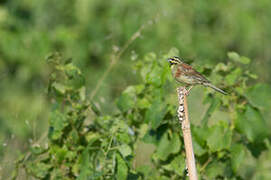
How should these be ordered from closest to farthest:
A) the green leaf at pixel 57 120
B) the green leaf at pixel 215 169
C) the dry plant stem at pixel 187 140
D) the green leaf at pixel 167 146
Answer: the dry plant stem at pixel 187 140 < the green leaf at pixel 57 120 < the green leaf at pixel 167 146 < the green leaf at pixel 215 169

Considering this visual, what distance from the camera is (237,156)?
→ 11.8ft

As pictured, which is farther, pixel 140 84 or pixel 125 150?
pixel 140 84

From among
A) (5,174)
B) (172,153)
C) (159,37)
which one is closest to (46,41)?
(159,37)

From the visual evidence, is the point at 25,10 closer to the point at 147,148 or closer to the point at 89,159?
the point at 147,148

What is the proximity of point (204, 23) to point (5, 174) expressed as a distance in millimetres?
6699

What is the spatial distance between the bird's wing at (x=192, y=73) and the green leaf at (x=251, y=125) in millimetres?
438

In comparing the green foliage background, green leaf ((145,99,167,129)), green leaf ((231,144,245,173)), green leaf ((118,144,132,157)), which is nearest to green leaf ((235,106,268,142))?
the green foliage background

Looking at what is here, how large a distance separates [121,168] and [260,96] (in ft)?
4.40

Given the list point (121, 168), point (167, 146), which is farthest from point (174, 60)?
point (121, 168)

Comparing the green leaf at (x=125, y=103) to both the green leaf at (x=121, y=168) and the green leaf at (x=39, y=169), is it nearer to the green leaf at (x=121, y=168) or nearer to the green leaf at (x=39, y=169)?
the green leaf at (x=121, y=168)

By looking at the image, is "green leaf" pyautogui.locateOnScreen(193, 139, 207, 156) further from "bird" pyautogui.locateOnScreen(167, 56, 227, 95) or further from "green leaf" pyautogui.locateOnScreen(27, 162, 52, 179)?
"green leaf" pyautogui.locateOnScreen(27, 162, 52, 179)

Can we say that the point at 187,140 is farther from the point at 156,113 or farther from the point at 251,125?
the point at 251,125

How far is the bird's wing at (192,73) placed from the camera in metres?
3.63

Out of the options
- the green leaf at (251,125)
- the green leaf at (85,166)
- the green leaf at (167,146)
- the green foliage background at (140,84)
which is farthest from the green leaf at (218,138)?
the green leaf at (85,166)
